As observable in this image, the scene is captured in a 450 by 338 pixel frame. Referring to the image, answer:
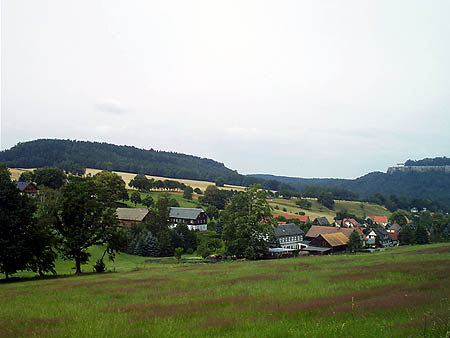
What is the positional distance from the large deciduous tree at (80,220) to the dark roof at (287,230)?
6010 cm

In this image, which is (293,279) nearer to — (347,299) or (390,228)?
(347,299)

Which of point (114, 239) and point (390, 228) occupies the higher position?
point (114, 239)

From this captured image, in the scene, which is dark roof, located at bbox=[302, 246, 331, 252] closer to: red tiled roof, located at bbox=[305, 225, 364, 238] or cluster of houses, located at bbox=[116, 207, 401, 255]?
cluster of houses, located at bbox=[116, 207, 401, 255]

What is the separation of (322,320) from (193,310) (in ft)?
17.3

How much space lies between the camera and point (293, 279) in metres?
23.6

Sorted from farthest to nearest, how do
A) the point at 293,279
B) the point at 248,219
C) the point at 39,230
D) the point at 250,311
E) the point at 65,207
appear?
the point at 248,219
the point at 65,207
the point at 39,230
the point at 293,279
the point at 250,311

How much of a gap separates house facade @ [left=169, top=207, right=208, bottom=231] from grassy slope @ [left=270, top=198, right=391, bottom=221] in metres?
48.5

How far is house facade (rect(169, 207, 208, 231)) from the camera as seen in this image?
10569 cm

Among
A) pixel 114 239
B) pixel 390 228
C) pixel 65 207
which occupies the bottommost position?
pixel 390 228

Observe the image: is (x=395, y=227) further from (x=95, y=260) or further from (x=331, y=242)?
(x=95, y=260)

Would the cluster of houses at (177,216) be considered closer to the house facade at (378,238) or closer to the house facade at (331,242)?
the house facade at (331,242)

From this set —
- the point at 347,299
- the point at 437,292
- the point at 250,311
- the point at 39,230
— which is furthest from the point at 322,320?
the point at 39,230

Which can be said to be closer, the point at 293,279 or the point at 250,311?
the point at 250,311

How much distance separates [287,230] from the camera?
96.4 m
